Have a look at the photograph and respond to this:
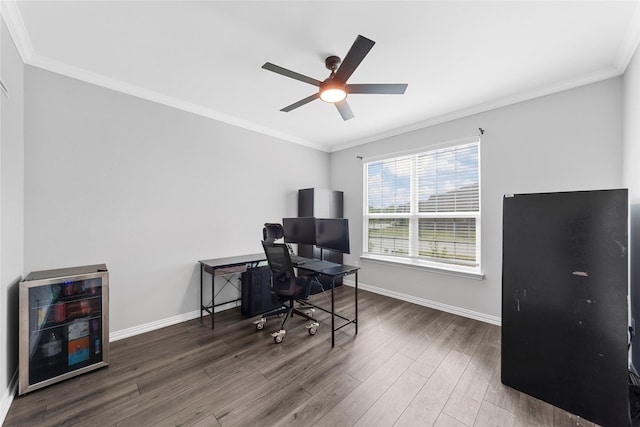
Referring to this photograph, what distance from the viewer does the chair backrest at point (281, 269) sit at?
265 centimetres

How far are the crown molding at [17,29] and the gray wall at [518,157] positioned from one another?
4197 mm

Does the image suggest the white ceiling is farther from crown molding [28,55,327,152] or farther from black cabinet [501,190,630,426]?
black cabinet [501,190,630,426]

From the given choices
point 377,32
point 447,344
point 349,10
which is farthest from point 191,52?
point 447,344

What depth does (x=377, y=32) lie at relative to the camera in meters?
1.95

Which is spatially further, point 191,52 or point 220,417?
point 191,52

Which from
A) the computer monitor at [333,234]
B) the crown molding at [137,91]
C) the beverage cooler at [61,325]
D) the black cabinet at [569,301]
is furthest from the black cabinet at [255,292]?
the black cabinet at [569,301]

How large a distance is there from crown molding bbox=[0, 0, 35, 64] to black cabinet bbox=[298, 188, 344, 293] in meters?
3.38

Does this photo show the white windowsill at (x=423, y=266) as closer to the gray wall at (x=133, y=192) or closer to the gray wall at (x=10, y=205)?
the gray wall at (x=133, y=192)

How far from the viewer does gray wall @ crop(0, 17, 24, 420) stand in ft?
5.64

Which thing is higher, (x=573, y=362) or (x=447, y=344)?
(x=573, y=362)

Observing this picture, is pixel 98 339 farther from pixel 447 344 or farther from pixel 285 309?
pixel 447 344

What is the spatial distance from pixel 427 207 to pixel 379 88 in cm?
229

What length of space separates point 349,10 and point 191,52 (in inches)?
56.0

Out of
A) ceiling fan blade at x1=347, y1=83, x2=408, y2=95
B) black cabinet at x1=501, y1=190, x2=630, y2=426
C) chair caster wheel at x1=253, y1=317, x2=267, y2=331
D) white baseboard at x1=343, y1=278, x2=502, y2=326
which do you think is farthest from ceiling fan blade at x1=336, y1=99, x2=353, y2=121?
white baseboard at x1=343, y1=278, x2=502, y2=326
